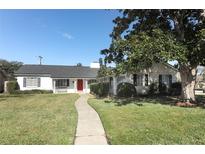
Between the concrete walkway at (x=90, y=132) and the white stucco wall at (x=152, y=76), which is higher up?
the white stucco wall at (x=152, y=76)

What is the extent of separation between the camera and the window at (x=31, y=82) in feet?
114

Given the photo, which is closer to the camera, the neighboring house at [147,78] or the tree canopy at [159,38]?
the tree canopy at [159,38]

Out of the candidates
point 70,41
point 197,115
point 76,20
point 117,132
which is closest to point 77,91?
point 70,41

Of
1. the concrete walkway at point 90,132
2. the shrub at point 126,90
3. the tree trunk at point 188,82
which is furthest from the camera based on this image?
the shrub at point 126,90

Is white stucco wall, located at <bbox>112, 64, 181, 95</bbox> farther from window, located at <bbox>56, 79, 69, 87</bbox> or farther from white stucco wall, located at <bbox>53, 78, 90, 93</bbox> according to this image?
window, located at <bbox>56, 79, 69, 87</bbox>

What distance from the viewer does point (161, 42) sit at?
52.2ft

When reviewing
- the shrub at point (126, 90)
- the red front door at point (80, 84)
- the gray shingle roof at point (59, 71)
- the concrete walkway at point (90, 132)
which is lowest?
the concrete walkway at point (90, 132)

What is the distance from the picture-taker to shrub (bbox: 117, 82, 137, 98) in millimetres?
25094

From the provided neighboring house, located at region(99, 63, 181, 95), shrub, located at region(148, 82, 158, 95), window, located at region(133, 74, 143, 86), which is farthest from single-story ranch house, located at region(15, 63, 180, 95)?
window, located at region(133, 74, 143, 86)

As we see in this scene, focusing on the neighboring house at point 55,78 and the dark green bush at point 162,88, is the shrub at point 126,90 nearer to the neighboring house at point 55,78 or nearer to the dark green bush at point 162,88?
the dark green bush at point 162,88

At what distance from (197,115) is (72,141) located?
7.08m

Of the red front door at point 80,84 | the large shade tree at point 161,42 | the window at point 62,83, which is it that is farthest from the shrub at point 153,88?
the window at point 62,83

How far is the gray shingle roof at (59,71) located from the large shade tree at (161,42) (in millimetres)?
15974
